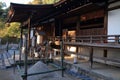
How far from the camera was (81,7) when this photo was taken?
35.3ft

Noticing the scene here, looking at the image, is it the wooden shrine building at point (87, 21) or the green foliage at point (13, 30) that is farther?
the green foliage at point (13, 30)

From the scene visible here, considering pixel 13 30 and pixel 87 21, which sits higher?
pixel 13 30

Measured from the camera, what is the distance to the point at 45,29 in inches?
739

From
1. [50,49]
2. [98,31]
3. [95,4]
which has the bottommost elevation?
[50,49]

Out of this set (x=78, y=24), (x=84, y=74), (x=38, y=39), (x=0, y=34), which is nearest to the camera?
(x=84, y=74)

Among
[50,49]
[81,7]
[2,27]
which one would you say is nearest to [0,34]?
[2,27]

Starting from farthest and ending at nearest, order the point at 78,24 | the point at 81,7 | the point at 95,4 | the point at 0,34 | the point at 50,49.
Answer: the point at 0,34, the point at 50,49, the point at 78,24, the point at 81,7, the point at 95,4

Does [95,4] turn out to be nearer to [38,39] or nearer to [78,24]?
[78,24]

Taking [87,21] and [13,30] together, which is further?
[13,30]

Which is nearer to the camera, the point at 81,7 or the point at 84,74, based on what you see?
the point at 84,74

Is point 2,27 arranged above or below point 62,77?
above

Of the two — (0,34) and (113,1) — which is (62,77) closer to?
(113,1)

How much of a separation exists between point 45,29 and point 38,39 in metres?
2.39

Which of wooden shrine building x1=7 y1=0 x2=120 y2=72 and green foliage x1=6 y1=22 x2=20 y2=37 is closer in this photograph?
wooden shrine building x1=7 y1=0 x2=120 y2=72
